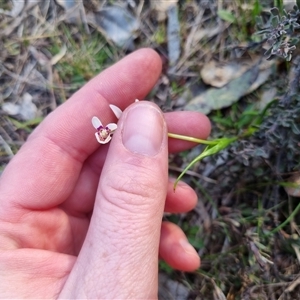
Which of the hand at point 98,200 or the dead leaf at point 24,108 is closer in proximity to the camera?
the hand at point 98,200

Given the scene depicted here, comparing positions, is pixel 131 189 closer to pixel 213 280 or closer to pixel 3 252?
pixel 3 252

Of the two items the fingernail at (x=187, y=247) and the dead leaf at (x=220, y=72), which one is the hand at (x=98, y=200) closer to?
the fingernail at (x=187, y=247)

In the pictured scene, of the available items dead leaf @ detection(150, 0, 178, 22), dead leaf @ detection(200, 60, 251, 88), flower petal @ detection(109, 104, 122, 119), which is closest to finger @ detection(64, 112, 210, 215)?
flower petal @ detection(109, 104, 122, 119)

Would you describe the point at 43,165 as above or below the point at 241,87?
above

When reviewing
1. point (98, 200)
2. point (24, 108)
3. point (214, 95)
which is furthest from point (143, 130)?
point (24, 108)

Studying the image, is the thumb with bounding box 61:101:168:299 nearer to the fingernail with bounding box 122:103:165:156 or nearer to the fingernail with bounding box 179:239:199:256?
the fingernail with bounding box 122:103:165:156

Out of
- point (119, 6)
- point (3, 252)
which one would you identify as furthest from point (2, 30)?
point (3, 252)

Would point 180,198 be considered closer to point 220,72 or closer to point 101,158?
point 101,158

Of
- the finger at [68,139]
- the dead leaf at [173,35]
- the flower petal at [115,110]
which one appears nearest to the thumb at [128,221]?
the flower petal at [115,110]
